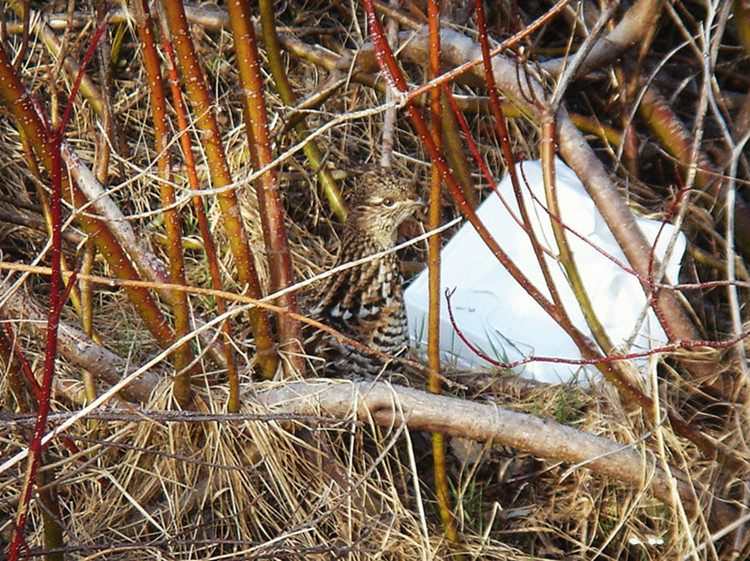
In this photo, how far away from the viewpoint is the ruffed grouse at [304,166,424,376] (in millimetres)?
3113

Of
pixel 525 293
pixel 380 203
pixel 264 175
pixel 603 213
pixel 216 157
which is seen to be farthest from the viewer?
pixel 525 293

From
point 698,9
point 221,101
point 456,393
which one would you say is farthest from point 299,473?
point 698,9

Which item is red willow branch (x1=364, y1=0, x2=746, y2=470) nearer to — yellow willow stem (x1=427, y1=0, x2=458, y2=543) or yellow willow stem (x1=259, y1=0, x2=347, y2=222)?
yellow willow stem (x1=427, y1=0, x2=458, y2=543)

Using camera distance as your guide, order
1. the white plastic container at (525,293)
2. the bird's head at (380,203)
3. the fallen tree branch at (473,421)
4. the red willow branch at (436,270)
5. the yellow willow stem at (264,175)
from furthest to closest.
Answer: the white plastic container at (525,293)
the bird's head at (380,203)
the fallen tree branch at (473,421)
the yellow willow stem at (264,175)
the red willow branch at (436,270)

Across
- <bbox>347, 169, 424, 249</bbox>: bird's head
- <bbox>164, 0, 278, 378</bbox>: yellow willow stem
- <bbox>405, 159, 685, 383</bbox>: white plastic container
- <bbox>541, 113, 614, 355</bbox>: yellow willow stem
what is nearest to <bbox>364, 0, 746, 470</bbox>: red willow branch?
<bbox>541, 113, 614, 355</bbox>: yellow willow stem

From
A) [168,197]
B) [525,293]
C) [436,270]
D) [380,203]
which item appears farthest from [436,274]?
[525,293]

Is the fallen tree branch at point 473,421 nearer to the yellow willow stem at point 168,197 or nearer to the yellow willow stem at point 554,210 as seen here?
the yellow willow stem at point 168,197

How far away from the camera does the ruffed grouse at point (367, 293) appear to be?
3.11m

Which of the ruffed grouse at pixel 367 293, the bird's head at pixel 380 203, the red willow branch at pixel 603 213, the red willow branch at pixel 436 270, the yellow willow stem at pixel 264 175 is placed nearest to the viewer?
the red willow branch at pixel 603 213

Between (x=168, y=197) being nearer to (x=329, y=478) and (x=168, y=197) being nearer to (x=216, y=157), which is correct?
(x=216, y=157)

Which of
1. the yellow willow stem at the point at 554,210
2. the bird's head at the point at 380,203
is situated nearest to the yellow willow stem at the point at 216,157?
the yellow willow stem at the point at 554,210

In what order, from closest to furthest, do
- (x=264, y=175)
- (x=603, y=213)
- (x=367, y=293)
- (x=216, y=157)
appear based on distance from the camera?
(x=216, y=157) < (x=264, y=175) < (x=603, y=213) < (x=367, y=293)

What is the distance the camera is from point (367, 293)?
3203 mm

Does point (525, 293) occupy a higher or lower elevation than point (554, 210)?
lower
